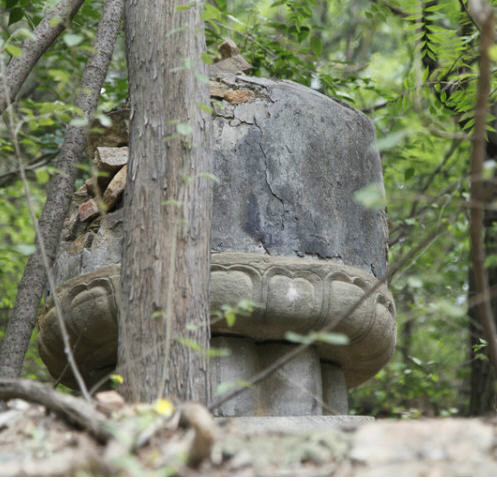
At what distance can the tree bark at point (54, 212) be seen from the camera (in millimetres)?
3078

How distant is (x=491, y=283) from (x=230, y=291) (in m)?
3.54

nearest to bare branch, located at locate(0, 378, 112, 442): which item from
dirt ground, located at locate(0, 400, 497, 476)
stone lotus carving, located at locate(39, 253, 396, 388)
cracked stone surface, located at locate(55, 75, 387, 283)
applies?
dirt ground, located at locate(0, 400, 497, 476)

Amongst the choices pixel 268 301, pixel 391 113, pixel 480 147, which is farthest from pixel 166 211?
pixel 391 113

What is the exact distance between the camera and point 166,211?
→ 208 centimetres

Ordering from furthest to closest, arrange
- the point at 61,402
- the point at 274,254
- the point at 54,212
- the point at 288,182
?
the point at 54,212 < the point at 288,182 < the point at 274,254 < the point at 61,402

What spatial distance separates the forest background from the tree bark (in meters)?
0.16

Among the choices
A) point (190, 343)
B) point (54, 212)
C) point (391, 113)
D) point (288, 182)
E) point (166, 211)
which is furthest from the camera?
point (391, 113)

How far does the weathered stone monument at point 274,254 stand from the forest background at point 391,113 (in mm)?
335

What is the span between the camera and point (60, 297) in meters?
2.84

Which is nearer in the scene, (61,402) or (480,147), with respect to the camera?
(480,147)

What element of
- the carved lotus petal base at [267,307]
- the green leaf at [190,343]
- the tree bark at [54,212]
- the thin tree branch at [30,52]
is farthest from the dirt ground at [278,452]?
the thin tree branch at [30,52]

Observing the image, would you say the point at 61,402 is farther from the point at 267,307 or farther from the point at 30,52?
the point at 30,52

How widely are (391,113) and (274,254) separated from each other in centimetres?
186

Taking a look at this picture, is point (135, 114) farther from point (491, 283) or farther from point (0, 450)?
point (491, 283)
